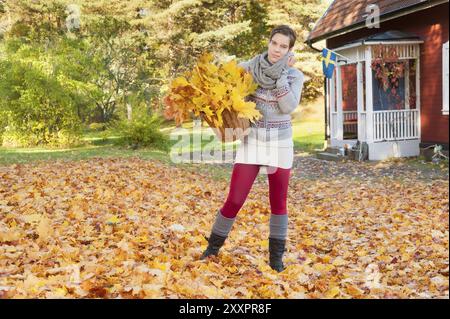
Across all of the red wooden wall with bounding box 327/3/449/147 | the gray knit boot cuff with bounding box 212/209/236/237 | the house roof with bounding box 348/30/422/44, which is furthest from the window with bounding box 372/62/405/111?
the gray knit boot cuff with bounding box 212/209/236/237

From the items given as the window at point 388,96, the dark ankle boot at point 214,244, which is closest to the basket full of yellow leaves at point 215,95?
the dark ankle boot at point 214,244

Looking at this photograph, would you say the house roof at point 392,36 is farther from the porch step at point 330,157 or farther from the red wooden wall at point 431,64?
the porch step at point 330,157

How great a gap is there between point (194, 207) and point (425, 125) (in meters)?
8.23

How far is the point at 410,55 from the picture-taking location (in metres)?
13.0

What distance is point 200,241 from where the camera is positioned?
4.56 meters

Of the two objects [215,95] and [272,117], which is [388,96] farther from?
[215,95]

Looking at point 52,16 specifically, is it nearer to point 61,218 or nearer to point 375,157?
point 375,157

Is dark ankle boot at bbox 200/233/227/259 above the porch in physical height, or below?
below

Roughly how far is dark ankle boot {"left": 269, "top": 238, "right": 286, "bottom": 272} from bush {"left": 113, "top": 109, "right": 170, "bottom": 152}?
13222mm

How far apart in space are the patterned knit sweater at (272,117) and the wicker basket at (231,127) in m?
0.08

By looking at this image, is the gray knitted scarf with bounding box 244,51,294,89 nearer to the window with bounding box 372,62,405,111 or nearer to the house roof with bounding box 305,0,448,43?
the house roof with bounding box 305,0,448,43

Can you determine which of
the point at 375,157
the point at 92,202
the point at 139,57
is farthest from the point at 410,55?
the point at 139,57

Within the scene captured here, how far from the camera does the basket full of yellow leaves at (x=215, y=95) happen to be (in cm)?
316

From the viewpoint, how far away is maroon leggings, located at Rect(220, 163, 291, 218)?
343cm
